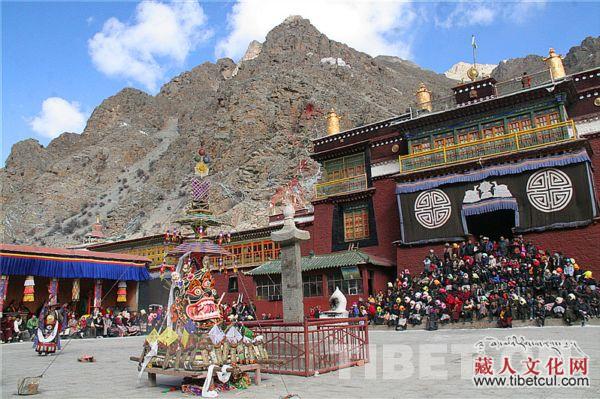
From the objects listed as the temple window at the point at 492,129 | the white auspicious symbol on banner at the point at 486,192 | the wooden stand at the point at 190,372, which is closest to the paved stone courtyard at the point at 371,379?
the wooden stand at the point at 190,372

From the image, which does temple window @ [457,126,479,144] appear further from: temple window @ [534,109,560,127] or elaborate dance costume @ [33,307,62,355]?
elaborate dance costume @ [33,307,62,355]

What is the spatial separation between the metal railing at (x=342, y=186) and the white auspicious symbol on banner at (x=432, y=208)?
486cm

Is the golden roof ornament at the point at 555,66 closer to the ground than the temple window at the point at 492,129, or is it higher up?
higher up

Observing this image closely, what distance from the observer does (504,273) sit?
20875mm

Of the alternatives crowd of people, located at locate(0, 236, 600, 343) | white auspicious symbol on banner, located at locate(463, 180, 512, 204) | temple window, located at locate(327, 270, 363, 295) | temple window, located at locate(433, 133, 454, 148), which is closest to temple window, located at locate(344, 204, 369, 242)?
temple window, located at locate(327, 270, 363, 295)

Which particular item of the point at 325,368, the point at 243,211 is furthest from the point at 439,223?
the point at 243,211

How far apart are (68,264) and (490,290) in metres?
25.0

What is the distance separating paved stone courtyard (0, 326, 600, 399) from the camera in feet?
25.6

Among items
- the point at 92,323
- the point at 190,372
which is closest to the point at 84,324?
the point at 92,323

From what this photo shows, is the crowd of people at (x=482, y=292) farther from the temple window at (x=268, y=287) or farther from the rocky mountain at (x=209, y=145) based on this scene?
the rocky mountain at (x=209, y=145)

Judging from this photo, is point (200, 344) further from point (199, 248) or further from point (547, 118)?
point (547, 118)

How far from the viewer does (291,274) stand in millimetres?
12633

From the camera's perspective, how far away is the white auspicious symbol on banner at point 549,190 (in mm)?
22688

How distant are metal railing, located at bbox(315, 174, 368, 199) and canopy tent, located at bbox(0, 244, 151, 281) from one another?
14856 mm
